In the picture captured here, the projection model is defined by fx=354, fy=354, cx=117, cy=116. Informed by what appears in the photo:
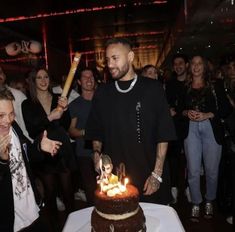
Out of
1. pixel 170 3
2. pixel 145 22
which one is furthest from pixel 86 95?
pixel 145 22

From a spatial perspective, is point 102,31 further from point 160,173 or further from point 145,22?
point 160,173

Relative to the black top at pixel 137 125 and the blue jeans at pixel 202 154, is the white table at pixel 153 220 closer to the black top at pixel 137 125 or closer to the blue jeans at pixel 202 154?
the black top at pixel 137 125

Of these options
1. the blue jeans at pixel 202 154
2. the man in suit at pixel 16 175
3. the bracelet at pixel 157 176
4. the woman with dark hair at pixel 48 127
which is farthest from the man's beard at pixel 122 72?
the blue jeans at pixel 202 154

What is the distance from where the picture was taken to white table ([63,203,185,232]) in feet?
6.04

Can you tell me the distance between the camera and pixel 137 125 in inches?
93.8

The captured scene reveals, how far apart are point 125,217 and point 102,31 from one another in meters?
10.8

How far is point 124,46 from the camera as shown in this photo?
7.52ft

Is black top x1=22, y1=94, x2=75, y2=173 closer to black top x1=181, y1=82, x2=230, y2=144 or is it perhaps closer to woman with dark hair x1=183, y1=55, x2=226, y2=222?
woman with dark hair x1=183, y1=55, x2=226, y2=222

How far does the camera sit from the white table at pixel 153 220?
1842 millimetres

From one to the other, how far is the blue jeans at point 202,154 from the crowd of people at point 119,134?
1 centimetres

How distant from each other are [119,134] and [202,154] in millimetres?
1716

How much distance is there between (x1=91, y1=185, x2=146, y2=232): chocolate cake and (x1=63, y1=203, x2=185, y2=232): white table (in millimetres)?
158

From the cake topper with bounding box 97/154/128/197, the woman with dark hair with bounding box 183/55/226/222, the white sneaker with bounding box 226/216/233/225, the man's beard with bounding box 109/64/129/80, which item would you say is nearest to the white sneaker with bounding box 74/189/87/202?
the woman with dark hair with bounding box 183/55/226/222

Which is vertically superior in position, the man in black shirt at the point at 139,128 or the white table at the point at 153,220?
the man in black shirt at the point at 139,128
